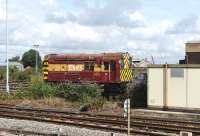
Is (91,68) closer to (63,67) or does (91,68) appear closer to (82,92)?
(63,67)

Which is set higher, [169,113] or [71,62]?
[71,62]

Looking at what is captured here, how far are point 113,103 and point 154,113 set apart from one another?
5.31m

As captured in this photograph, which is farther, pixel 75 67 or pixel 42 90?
pixel 75 67

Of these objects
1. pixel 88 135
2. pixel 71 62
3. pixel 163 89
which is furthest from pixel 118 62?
pixel 88 135

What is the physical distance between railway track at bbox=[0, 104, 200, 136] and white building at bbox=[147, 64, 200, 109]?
464 centimetres

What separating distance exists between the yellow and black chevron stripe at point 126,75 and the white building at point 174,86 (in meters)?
8.09

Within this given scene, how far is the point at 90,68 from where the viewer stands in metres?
37.2

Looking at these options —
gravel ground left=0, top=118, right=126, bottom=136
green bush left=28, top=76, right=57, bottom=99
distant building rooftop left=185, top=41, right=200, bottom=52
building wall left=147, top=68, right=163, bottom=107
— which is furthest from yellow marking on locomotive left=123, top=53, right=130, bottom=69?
gravel ground left=0, top=118, right=126, bottom=136

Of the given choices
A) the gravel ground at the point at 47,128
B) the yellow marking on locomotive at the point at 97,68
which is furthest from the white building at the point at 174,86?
the gravel ground at the point at 47,128

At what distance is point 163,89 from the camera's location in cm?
2831

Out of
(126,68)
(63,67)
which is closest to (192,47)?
(126,68)

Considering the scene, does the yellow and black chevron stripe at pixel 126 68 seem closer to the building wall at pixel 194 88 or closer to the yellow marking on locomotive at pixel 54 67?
the yellow marking on locomotive at pixel 54 67

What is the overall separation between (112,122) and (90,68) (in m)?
15.5

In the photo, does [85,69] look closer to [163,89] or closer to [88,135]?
[163,89]
